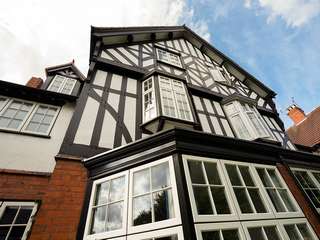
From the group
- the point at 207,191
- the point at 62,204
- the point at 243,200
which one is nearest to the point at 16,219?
the point at 62,204

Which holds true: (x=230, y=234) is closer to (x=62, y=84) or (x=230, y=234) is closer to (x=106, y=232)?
(x=106, y=232)

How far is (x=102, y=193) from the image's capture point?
369cm

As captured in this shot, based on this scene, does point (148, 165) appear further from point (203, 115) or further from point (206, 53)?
point (206, 53)

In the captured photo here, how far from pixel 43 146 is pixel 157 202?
3.42m

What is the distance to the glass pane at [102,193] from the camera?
3.56 meters

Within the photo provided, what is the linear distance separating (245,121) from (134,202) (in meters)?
6.14

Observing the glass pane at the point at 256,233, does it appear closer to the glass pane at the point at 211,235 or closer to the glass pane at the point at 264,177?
the glass pane at the point at 211,235

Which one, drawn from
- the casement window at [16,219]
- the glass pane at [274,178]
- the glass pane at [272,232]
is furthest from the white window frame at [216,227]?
the casement window at [16,219]

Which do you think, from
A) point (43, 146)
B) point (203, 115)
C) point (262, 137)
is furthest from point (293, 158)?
point (43, 146)

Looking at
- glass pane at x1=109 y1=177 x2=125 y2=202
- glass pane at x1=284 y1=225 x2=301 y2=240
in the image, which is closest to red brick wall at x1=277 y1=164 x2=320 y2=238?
glass pane at x1=284 y1=225 x2=301 y2=240

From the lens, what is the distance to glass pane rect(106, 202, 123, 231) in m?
3.09

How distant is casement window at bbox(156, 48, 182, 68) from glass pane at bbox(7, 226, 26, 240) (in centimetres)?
809

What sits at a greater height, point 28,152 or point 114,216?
point 28,152

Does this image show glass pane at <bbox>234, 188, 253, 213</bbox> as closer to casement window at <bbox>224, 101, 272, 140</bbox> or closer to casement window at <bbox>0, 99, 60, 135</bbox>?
casement window at <bbox>224, 101, 272, 140</bbox>
